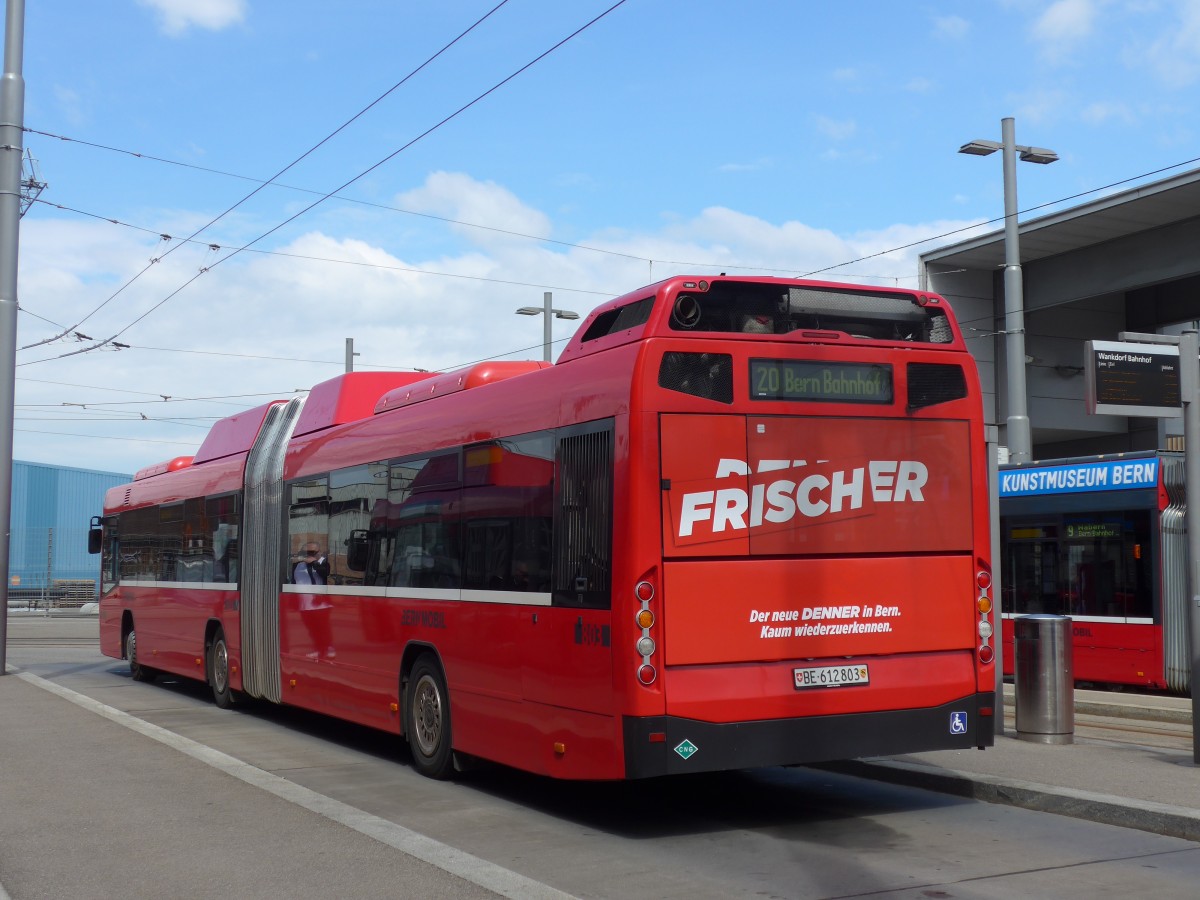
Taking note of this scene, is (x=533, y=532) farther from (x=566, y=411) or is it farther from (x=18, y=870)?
(x=18, y=870)

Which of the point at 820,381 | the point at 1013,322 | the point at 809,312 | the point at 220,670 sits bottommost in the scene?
the point at 220,670

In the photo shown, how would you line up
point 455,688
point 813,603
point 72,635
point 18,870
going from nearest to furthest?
point 18,870
point 813,603
point 455,688
point 72,635

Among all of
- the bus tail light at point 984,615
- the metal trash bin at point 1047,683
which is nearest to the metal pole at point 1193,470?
the metal trash bin at point 1047,683

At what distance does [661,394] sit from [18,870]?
13.7ft

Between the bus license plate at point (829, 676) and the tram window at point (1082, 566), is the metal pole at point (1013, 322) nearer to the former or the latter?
the tram window at point (1082, 566)

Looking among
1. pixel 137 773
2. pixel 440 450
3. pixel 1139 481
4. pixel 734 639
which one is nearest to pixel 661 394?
pixel 734 639

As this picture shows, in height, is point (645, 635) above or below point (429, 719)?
above

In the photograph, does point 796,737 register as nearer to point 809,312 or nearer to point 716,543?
point 716,543

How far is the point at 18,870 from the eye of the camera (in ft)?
22.9

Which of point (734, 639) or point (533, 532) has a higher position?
point (533, 532)

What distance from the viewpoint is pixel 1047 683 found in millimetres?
11062

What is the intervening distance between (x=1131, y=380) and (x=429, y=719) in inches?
231

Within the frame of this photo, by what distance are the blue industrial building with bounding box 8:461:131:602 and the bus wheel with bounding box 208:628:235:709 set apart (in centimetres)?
3527

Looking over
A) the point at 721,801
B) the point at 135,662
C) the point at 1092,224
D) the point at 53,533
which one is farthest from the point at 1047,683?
the point at 53,533
